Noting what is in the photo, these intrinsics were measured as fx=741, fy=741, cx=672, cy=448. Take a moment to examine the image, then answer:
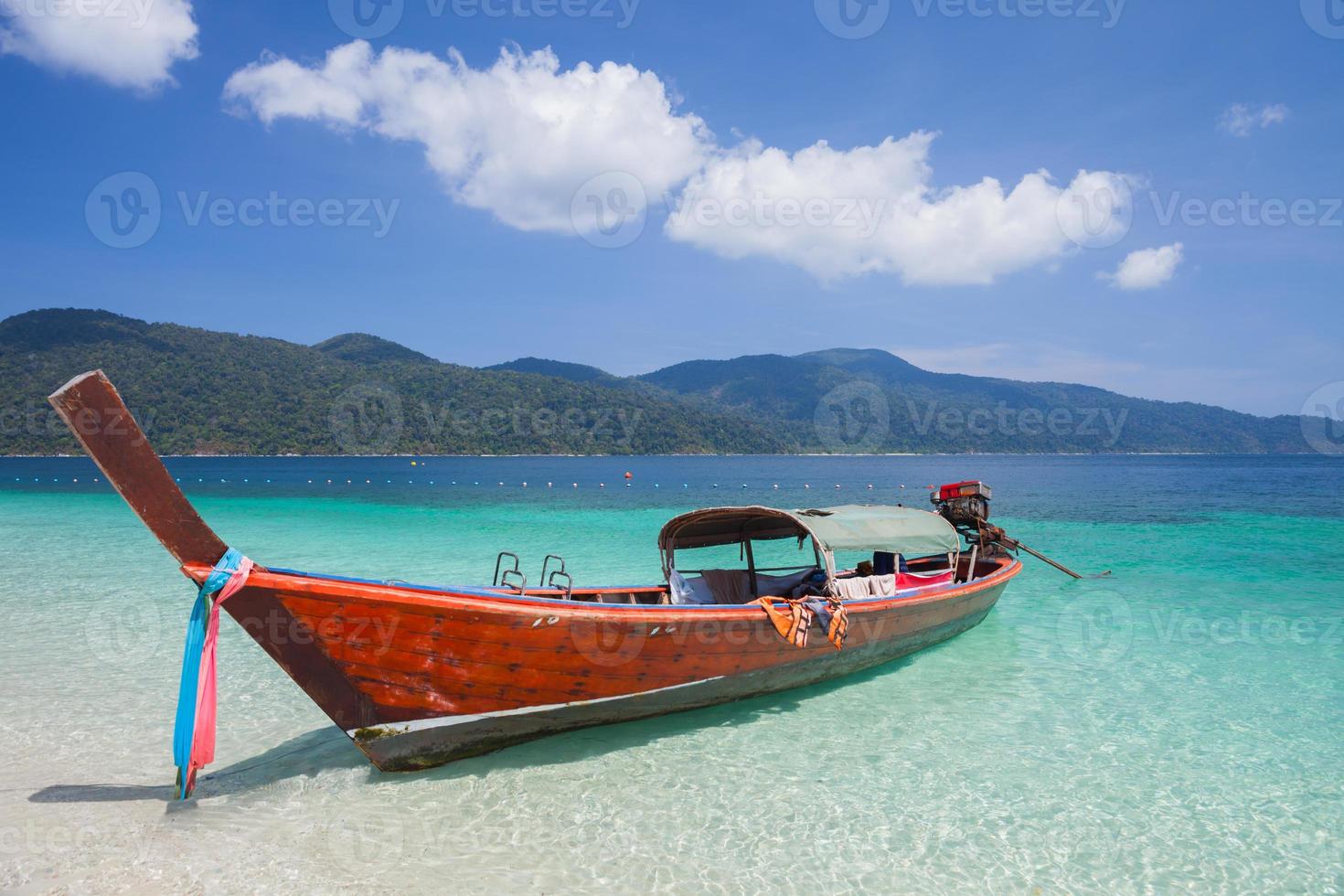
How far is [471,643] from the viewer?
5.93 m

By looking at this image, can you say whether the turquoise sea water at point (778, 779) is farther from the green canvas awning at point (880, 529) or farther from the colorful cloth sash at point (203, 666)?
the green canvas awning at point (880, 529)

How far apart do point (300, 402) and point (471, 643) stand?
428 feet

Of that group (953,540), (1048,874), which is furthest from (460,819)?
(953,540)

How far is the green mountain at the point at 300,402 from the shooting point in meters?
106

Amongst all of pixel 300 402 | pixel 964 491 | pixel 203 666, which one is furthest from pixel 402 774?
pixel 300 402

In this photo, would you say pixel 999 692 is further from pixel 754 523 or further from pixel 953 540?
pixel 754 523

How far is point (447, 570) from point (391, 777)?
12188mm

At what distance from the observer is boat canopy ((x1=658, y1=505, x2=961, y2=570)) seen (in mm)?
8820

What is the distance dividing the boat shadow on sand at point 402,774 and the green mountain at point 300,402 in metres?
112

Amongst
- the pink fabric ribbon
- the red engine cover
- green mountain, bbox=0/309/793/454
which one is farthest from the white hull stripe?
green mountain, bbox=0/309/793/454

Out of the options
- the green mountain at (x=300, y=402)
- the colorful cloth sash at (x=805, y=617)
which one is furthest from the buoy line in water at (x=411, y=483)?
the colorful cloth sash at (x=805, y=617)

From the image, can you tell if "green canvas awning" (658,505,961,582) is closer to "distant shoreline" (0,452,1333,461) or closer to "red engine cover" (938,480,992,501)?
"red engine cover" (938,480,992,501)

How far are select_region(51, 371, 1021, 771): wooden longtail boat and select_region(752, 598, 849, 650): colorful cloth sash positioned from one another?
0.03 m

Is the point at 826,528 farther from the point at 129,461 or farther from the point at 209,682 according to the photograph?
the point at 129,461
